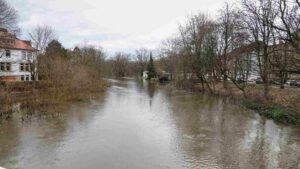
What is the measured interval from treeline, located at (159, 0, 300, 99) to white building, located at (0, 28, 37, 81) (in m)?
21.5

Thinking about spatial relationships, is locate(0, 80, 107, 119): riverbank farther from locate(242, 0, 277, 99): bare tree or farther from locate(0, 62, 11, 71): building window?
locate(242, 0, 277, 99): bare tree

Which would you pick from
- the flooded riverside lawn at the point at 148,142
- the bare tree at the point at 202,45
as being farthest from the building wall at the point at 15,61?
the flooded riverside lawn at the point at 148,142

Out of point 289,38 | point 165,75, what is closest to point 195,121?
point 289,38

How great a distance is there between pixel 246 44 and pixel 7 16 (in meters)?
20.7

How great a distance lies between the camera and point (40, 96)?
2567 cm

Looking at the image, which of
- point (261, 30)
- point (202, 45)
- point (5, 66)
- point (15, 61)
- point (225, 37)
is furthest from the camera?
point (15, 61)

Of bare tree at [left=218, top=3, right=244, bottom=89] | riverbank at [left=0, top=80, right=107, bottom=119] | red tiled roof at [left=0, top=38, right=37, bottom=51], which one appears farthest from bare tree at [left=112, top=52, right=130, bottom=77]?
bare tree at [left=218, top=3, right=244, bottom=89]

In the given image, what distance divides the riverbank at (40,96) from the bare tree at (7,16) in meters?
5.57

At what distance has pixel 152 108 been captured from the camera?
22.9 meters

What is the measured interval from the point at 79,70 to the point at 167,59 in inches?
1120

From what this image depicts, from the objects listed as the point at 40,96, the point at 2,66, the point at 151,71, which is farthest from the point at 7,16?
the point at 151,71

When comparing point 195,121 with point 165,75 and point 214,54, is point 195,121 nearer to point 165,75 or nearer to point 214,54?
point 214,54

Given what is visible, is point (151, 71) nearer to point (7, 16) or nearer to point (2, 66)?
point (2, 66)

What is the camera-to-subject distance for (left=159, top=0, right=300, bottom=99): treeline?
16312 mm
